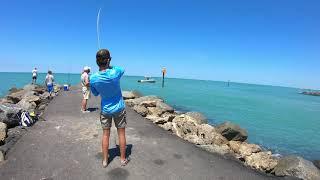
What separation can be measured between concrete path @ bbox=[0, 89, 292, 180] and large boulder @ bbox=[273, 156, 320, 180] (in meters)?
0.70

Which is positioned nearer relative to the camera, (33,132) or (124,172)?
(124,172)

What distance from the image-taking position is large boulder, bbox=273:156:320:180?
643 centimetres

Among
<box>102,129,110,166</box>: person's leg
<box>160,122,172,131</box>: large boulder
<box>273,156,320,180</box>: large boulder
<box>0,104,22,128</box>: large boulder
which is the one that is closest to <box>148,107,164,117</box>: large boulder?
<box>160,122,172,131</box>: large boulder

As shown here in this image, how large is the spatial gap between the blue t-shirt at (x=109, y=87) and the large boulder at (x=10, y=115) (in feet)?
14.7

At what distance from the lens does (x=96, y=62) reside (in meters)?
5.55

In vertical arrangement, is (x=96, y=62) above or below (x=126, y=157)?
above

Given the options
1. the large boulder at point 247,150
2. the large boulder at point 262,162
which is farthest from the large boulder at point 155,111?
the large boulder at point 262,162

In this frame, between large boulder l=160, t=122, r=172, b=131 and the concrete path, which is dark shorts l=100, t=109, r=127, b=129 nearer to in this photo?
the concrete path

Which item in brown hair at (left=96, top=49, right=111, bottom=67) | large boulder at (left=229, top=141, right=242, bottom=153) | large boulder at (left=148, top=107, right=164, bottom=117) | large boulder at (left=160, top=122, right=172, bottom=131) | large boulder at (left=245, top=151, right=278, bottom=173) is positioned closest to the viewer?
brown hair at (left=96, top=49, right=111, bottom=67)

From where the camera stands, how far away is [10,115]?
8.86m

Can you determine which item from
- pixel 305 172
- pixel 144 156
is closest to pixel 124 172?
pixel 144 156

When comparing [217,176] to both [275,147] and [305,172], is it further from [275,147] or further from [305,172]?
[275,147]

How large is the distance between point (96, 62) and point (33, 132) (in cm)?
436

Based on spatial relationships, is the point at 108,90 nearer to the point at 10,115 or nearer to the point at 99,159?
the point at 99,159
